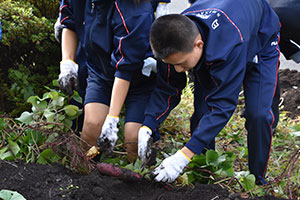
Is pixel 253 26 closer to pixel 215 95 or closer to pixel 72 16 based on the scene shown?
pixel 215 95

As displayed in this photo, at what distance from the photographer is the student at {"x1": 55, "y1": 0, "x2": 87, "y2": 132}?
9.77 feet

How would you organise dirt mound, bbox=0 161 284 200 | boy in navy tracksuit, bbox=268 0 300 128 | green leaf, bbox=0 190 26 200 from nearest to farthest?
green leaf, bbox=0 190 26 200 < dirt mound, bbox=0 161 284 200 < boy in navy tracksuit, bbox=268 0 300 128

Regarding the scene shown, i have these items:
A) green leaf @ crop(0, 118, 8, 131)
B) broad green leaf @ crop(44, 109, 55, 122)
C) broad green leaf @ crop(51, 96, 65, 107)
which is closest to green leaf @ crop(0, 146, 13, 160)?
green leaf @ crop(0, 118, 8, 131)

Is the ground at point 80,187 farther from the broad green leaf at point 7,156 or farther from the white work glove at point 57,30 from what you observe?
the white work glove at point 57,30

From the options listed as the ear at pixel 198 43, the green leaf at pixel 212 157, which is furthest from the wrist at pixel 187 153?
the ear at pixel 198 43

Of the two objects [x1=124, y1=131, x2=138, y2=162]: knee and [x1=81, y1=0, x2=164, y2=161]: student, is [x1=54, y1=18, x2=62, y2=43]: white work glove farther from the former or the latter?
[x1=124, y1=131, x2=138, y2=162]: knee

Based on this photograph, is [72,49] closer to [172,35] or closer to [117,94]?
[117,94]

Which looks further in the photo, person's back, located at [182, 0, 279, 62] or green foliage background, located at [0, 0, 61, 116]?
green foliage background, located at [0, 0, 61, 116]

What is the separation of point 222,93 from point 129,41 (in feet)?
2.41

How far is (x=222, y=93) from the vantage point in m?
2.32

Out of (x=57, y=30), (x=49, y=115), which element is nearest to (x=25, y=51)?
(x=57, y=30)

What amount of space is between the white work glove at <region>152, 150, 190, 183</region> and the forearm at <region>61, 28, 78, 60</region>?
1293 mm

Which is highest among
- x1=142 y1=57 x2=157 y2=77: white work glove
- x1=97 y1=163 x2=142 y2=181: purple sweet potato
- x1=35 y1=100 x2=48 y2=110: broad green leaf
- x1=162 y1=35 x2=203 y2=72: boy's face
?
x1=162 y1=35 x2=203 y2=72: boy's face

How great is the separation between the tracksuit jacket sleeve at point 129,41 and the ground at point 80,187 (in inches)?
29.1
